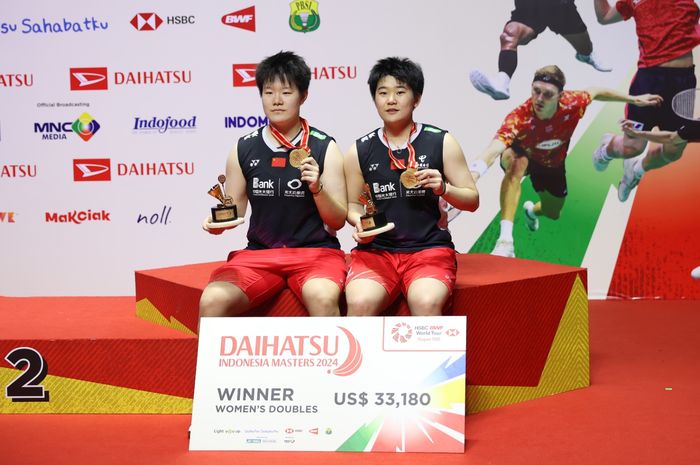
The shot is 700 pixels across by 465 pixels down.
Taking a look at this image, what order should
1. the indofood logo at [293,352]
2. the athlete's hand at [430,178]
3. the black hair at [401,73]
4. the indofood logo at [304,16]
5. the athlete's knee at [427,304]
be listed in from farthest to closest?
the indofood logo at [304,16] < the black hair at [401,73] < the athlete's hand at [430,178] < the athlete's knee at [427,304] < the indofood logo at [293,352]

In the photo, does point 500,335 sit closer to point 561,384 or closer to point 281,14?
point 561,384

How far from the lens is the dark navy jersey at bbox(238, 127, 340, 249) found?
12.1 ft

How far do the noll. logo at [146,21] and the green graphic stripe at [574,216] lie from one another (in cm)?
242

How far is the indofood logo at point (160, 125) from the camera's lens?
5836 mm

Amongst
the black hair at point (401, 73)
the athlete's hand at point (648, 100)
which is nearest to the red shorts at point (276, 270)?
the black hair at point (401, 73)

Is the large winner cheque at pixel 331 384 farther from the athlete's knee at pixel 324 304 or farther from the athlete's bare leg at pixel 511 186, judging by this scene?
the athlete's bare leg at pixel 511 186

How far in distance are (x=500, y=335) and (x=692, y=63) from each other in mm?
2892

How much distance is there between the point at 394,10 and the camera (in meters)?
5.71

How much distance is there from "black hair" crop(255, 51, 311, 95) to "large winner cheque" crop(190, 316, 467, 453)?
38.9 inches

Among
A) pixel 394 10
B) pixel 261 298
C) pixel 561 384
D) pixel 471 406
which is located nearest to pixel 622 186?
pixel 394 10

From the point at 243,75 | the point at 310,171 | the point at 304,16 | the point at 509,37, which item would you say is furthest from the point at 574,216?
the point at 310,171

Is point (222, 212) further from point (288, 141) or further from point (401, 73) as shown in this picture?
point (401, 73)

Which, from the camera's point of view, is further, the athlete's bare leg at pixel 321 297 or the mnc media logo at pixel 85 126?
the mnc media logo at pixel 85 126

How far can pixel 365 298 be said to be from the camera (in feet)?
11.0
